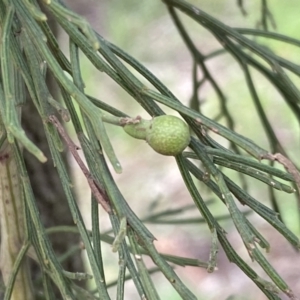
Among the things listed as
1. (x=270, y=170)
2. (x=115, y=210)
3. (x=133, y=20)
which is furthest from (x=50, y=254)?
(x=133, y=20)

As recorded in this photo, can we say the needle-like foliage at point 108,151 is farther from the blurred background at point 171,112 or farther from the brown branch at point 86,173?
the blurred background at point 171,112

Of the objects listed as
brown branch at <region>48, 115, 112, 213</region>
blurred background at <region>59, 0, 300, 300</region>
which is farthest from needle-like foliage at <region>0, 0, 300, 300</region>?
blurred background at <region>59, 0, 300, 300</region>

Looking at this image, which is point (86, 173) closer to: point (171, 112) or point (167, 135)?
point (167, 135)

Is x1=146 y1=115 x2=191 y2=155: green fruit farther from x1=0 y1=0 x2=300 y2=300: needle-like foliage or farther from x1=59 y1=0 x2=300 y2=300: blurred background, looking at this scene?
x1=59 y1=0 x2=300 y2=300: blurred background

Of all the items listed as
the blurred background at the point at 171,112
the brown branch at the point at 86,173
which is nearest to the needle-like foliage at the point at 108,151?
the brown branch at the point at 86,173

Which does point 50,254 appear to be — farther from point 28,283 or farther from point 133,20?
point 133,20

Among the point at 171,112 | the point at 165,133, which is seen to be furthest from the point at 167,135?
the point at 171,112
